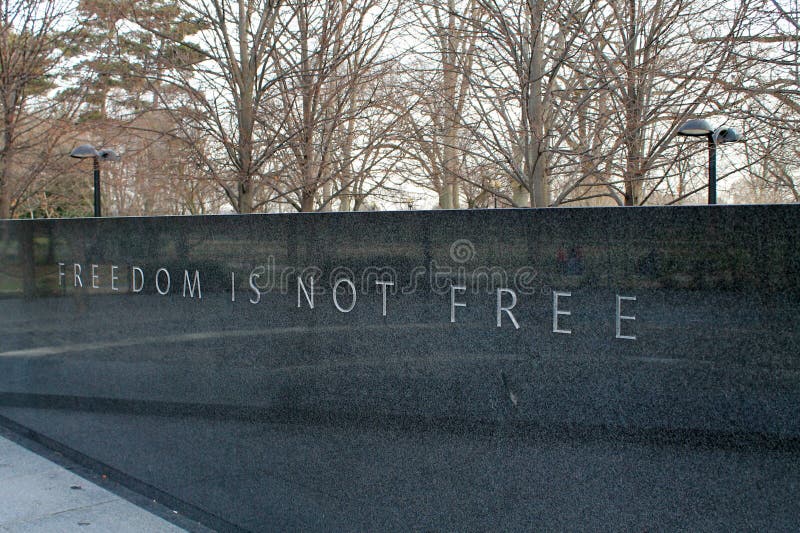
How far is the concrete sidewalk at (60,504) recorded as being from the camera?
5004 millimetres

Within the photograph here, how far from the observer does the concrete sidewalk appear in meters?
5.00

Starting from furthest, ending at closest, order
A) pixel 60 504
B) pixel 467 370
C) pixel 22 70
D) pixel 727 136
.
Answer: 1. pixel 22 70
2. pixel 727 136
3. pixel 60 504
4. pixel 467 370

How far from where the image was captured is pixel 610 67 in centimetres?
1055

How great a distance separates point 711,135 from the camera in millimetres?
10461

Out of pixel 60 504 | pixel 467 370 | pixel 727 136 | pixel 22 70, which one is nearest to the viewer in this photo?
pixel 467 370

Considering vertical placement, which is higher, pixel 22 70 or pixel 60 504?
pixel 22 70

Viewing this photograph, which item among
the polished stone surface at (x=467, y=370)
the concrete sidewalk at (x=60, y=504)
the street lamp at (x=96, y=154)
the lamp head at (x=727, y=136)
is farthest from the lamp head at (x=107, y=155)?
the lamp head at (x=727, y=136)

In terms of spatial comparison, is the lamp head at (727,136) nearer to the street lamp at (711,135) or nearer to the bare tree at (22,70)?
the street lamp at (711,135)

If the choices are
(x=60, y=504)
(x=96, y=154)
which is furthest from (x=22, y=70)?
(x=60, y=504)

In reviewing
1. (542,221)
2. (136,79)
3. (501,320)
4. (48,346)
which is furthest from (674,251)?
(136,79)

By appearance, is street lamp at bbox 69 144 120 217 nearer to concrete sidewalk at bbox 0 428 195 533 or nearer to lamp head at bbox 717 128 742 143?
concrete sidewalk at bbox 0 428 195 533

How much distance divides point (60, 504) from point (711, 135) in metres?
9.11

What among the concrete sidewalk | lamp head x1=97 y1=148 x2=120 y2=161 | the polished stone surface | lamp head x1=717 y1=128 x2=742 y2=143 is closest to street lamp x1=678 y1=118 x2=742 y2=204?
lamp head x1=717 y1=128 x2=742 y2=143

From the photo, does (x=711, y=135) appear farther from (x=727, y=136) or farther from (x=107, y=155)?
(x=107, y=155)
